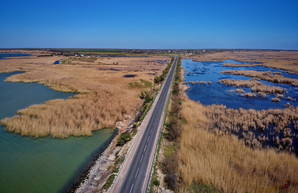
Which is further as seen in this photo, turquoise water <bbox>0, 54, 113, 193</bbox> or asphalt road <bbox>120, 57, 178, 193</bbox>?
turquoise water <bbox>0, 54, 113, 193</bbox>

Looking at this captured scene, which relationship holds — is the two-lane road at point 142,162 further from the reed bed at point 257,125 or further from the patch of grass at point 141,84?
the patch of grass at point 141,84

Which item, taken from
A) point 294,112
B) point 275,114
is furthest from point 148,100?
point 294,112

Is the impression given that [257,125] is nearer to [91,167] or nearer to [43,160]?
[91,167]

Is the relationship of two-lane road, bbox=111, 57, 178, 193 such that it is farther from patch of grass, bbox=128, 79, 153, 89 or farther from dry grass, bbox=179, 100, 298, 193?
patch of grass, bbox=128, 79, 153, 89

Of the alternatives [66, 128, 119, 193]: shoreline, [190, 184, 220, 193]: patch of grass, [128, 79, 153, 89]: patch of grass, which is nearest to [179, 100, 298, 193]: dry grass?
[190, 184, 220, 193]: patch of grass

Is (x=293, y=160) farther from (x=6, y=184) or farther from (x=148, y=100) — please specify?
(x=6, y=184)
